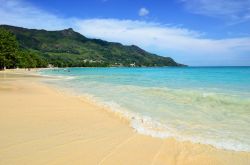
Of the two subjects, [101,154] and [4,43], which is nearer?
[101,154]

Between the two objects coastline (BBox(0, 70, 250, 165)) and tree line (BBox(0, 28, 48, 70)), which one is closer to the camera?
coastline (BBox(0, 70, 250, 165))

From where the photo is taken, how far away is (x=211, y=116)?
10.8 m

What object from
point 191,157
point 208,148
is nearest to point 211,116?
point 208,148

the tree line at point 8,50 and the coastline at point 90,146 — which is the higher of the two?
the tree line at point 8,50

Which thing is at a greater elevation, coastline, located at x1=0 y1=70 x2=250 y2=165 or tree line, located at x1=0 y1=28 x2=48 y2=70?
tree line, located at x1=0 y1=28 x2=48 y2=70

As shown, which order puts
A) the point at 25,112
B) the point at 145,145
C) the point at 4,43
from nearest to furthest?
1. the point at 145,145
2. the point at 25,112
3. the point at 4,43

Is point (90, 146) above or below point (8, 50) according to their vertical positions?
below

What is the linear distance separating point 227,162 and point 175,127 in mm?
3211

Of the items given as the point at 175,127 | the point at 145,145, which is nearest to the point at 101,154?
the point at 145,145

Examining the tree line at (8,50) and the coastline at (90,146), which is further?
the tree line at (8,50)

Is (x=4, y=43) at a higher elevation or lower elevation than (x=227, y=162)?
higher

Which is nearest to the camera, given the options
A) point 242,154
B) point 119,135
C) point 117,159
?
point 117,159

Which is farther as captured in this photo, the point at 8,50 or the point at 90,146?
the point at 8,50

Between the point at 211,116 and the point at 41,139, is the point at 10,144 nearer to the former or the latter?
the point at 41,139
